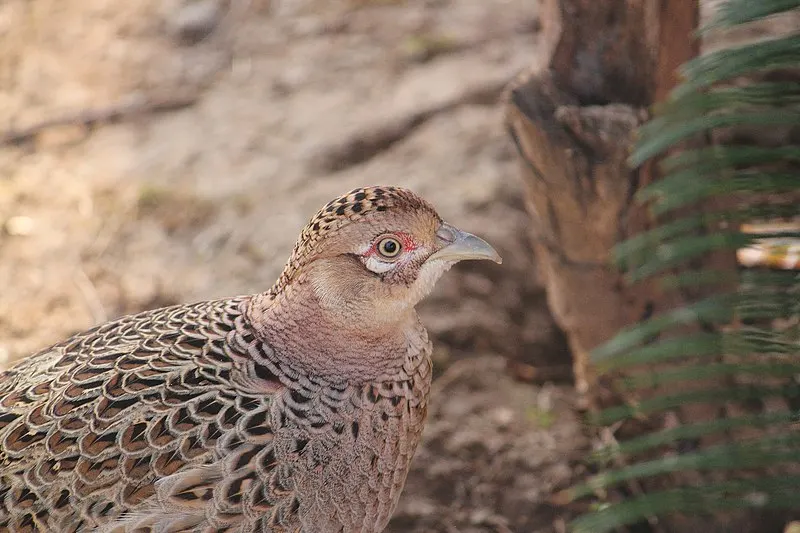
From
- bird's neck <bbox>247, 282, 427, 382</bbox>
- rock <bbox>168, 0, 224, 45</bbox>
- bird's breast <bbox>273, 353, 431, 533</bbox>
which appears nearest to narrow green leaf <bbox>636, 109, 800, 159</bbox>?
bird's neck <bbox>247, 282, 427, 382</bbox>

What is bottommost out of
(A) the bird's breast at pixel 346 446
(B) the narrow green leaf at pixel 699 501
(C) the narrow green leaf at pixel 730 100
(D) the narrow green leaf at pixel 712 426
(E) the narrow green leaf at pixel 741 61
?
(A) the bird's breast at pixel 346 446

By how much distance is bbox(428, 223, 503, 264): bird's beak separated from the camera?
276 centimetres

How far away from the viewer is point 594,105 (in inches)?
130

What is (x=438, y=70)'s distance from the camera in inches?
227

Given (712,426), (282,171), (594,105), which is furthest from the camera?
(282,171)

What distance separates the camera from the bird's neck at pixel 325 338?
2736 mm

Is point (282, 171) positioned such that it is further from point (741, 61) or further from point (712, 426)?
point (712, 426)

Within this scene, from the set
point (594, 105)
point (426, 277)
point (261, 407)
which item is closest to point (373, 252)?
point (426, 277)

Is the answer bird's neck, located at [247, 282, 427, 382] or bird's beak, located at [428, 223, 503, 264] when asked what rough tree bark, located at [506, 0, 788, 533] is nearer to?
bird's beak, located at [428, 223, 503, 264]

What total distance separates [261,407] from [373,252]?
0.59m

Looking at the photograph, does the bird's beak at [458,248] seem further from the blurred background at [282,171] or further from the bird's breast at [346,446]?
the blurred background at [282,171]

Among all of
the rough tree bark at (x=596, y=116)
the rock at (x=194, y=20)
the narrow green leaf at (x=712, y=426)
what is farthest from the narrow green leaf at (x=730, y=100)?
the rock at (x=194, y=20)

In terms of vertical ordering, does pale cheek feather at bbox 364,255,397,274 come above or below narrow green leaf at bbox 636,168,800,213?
below

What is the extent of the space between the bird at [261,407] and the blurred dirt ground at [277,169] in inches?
51.5
